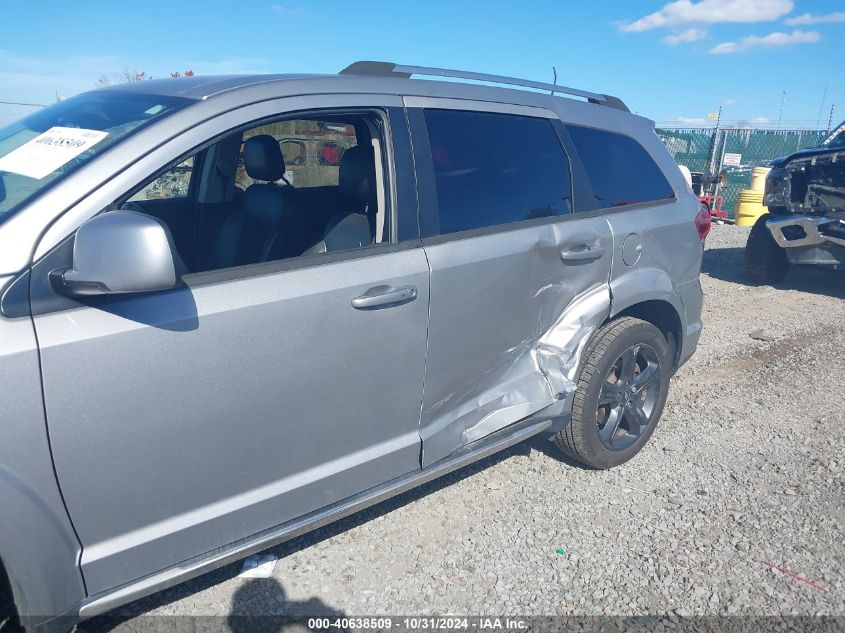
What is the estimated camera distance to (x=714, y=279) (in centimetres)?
836

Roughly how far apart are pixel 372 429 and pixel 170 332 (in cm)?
88

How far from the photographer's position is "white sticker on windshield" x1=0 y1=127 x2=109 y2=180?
2.06 metres

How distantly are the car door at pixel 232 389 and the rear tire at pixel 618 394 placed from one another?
42.2 inches

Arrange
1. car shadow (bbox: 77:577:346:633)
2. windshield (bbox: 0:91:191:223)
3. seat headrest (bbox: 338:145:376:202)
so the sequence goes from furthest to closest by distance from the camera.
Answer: seat headrest (bbox: 338:145:376:202)
car shadow (bbox: 77:577:346:633)
windshield (bbox: 0:91:191:223)

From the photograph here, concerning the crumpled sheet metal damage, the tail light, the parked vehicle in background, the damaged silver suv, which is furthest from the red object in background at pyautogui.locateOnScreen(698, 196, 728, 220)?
the crumpled sheet metal damage

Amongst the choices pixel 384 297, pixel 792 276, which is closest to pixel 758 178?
pixel 792 276

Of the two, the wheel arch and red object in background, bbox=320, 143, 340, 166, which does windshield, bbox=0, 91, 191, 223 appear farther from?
the wheel arch

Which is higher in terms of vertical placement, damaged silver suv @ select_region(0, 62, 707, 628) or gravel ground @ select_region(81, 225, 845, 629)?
damaged silver suv @ select_region(0, 62, 707, 628)

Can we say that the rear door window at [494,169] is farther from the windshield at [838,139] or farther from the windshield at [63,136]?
the windshield at [838,139]

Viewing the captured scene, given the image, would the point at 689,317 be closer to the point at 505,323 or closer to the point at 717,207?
the point at 505,323

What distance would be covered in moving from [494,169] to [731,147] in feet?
46.7

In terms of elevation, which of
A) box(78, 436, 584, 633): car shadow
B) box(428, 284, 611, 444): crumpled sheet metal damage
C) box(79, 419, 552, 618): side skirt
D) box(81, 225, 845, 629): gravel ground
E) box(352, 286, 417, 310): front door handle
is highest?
box(352, 286, 417, 310): front door handle

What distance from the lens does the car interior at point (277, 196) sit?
104 inches

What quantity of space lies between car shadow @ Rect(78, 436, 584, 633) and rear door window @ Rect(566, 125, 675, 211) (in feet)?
4.77
